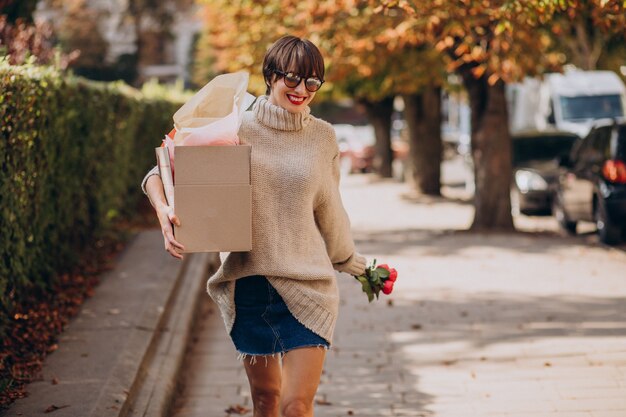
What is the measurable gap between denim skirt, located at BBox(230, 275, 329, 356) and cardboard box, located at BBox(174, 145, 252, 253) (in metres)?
0.26

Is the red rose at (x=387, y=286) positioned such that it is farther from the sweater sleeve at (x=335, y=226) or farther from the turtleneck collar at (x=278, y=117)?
the turtleneck collar at (x=278, y=117)

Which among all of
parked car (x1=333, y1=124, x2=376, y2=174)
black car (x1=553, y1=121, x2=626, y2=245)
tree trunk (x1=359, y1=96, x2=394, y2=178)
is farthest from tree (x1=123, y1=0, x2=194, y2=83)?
black car (x1=553, y1=121, x2=626, y2=245)

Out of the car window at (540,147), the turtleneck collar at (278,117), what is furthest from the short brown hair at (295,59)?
the car window at (540,147)

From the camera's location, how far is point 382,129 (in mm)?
34281

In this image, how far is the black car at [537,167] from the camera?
19078 millimetres

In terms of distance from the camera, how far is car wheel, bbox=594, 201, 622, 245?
44.8 ft

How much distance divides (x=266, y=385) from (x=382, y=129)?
30253 mm

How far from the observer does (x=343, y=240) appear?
4.46 m

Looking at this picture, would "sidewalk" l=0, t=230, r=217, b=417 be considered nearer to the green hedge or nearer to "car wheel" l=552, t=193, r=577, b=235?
the green hedge

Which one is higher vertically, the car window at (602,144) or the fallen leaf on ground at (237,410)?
the car window at (602,144)

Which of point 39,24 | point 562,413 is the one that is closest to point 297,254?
point 562,413

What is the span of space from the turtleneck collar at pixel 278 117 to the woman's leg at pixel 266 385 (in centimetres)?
94

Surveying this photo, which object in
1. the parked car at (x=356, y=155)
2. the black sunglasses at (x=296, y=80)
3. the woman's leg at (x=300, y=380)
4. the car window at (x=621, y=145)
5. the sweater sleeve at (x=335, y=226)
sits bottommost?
the parked car at (x=356, y=155)

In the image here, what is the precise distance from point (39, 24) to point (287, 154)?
31.0ft
